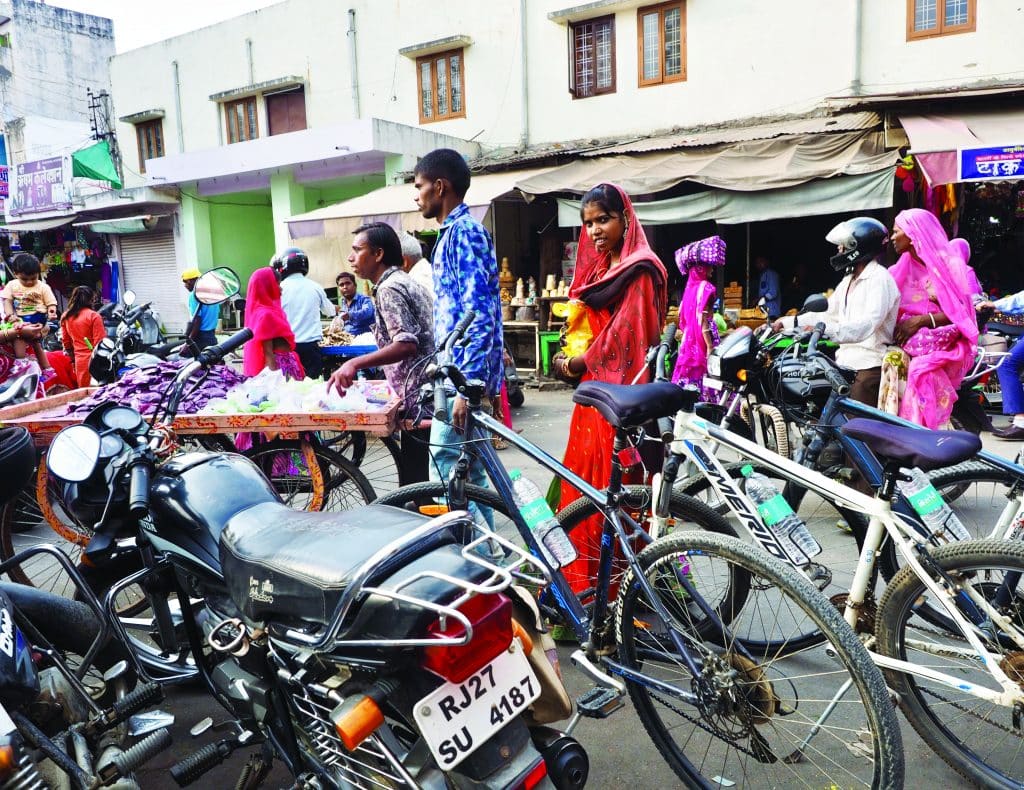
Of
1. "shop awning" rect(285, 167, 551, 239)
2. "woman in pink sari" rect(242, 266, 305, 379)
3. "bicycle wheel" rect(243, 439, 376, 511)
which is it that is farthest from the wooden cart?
"shop awning" rect(285, 167, 551, 239)

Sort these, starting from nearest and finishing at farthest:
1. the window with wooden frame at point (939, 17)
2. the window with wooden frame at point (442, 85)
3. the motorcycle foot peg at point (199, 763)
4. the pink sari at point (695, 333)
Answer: the motorcycle foot peg at point (199, 763)
the pink sari at point (695, 333)
the window with wooden frame at point (939, 17)
the window with wooden frame at point (442, 85)

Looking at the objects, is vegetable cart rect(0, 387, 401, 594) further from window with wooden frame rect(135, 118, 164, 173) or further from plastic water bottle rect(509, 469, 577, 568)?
window with wooden frame rect(135, 118, 164, 173)

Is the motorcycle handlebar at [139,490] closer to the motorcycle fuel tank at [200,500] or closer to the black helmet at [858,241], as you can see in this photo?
the motorcycle fuel tank at [200,500]

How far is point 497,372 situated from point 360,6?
14.4m

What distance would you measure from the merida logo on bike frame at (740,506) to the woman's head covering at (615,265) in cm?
87

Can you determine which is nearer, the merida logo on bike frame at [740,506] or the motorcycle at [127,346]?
the merida logo on bike frame at [740,506]

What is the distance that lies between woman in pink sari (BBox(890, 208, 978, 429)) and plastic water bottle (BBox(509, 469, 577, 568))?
2989 millimetres

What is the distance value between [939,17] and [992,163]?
12.7 ft

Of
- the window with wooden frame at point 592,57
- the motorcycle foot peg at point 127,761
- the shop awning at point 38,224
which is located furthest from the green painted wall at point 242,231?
the motorcycle foot peg at point 127,761

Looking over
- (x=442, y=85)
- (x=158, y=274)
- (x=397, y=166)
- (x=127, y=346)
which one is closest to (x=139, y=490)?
(x=127, y=346)

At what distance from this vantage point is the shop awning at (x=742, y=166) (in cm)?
849

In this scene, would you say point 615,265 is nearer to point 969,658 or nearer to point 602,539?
point 602,539

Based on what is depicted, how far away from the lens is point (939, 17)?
391 inches

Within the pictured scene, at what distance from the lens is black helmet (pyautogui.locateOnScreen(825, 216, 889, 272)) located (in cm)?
422
